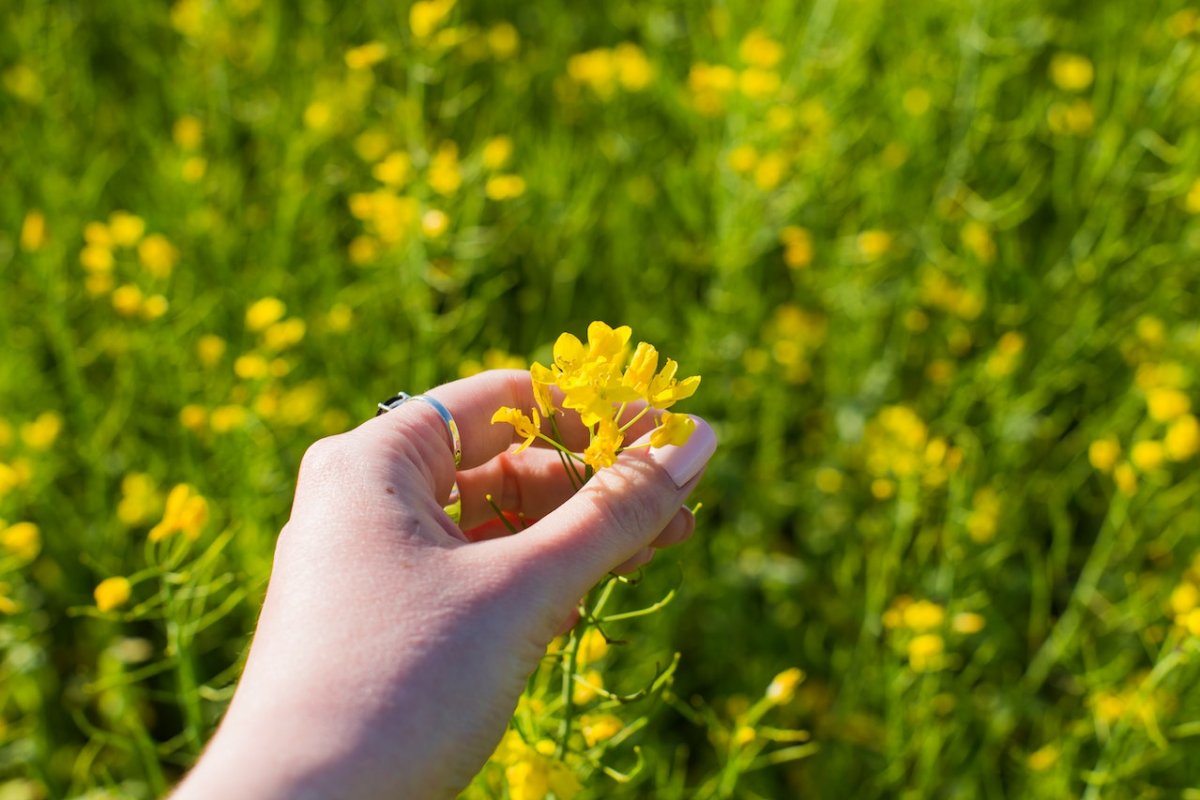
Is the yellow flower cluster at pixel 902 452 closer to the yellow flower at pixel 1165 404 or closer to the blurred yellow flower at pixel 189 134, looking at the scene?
the yellow flower at pixel 1165 404

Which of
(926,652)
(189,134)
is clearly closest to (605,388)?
(926,652)

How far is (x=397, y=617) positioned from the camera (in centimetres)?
75

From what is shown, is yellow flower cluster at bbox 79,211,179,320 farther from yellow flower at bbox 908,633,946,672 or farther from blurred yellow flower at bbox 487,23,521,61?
yellow flower at bbox 908,633,946,672

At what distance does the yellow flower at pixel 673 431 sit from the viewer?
90 cm

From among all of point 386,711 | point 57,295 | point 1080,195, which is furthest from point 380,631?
point 1080,195

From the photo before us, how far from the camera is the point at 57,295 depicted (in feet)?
6.11

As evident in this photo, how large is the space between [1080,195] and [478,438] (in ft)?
6.31

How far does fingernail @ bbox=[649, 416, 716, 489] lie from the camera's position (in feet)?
3.04

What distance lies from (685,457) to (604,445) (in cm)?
9

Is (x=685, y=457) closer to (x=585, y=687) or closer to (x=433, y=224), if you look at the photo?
(x=585, y=687)

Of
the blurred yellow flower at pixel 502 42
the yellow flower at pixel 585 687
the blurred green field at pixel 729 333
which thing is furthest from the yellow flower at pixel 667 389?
the blurred yellow flower at pixel 502 42

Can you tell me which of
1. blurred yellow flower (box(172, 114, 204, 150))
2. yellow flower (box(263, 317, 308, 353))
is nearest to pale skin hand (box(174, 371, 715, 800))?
yellow flower (box(263, 317, 308, 353))

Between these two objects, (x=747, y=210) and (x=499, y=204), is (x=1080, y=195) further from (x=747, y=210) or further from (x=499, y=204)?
(x=499, y=204)

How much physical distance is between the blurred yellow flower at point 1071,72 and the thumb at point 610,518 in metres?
1.94
